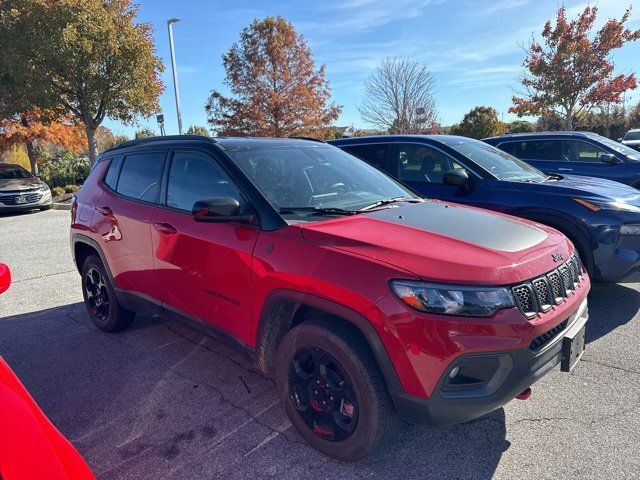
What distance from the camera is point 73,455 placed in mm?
1536

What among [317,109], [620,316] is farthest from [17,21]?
[620,316]

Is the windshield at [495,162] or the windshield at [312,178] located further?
the windshield at [495,162]

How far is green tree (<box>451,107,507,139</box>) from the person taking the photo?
73.6 ft

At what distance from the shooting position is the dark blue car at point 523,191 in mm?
4355

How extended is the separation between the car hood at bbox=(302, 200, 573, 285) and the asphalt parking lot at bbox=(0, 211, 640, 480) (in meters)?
1.05

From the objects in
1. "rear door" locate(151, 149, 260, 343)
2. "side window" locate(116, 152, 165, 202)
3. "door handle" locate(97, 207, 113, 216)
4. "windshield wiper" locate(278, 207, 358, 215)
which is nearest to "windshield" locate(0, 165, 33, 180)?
"door handle" locate(97, 207, 113, 216)

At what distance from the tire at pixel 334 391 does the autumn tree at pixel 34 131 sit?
679 inches

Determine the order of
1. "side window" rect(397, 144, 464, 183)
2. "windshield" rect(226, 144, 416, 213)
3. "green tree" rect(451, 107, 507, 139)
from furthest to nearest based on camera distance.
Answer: "green tree" rect(451, 107, 507, 139), "side window" rect(397, 144, 464, 183), "windshield" rect(226, 144, 416, 213)

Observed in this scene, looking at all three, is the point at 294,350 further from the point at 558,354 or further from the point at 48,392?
the point at 48,392

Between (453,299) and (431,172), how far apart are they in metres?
3.75

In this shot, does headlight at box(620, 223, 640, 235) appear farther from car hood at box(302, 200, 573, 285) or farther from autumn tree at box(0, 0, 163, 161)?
autumn tree at box(0, 0, 163, 161)

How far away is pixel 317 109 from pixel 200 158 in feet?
52.3

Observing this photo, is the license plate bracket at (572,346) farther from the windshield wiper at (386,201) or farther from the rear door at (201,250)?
the rear door at (201,250)

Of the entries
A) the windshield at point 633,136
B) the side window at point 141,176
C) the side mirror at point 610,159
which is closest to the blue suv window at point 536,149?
the side mirror at point 610,159
